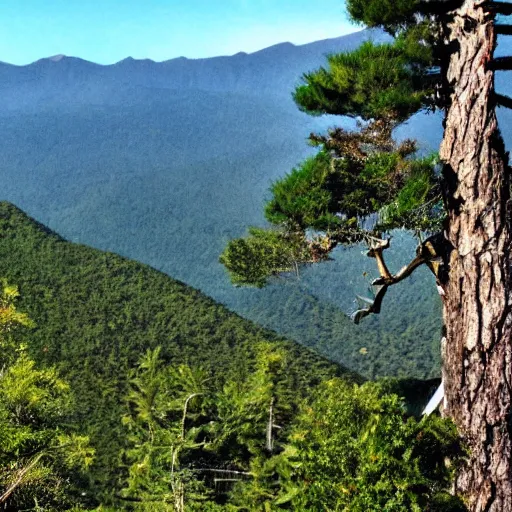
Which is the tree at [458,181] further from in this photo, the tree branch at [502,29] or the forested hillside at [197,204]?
the forested hillside at [197,204]

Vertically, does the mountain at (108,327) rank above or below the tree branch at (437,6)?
below

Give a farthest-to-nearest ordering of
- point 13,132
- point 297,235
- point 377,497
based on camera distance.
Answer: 1. point 13,132
2. point 297,235
3. point 377,497

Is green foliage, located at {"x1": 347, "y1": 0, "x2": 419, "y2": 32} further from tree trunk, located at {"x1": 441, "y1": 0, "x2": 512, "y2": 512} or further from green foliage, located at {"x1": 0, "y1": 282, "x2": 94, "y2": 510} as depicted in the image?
green foliage, located at {"x1": 0, "y1": 282, "x2": 94, "y2": 510}

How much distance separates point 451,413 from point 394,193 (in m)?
1.70

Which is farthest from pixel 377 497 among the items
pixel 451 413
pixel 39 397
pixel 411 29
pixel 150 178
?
pixel 150 178

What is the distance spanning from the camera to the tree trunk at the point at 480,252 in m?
4.92

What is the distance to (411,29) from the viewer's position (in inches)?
199

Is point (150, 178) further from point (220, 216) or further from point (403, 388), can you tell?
point (403, 388)

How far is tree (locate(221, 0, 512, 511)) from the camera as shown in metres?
4.91

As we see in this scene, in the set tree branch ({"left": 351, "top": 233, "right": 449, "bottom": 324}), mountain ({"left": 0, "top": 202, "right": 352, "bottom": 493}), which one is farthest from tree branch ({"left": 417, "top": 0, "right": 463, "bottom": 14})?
mountain ({"left": 0, "top": 202, "right": 352, "bottom": 493})

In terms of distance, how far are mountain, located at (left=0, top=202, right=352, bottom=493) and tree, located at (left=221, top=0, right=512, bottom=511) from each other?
15.7 m

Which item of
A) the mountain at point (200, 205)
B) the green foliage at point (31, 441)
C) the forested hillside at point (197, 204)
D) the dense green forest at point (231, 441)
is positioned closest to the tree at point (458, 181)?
the dense green forest at point (231, 441)

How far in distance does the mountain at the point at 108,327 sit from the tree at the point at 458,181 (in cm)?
1566

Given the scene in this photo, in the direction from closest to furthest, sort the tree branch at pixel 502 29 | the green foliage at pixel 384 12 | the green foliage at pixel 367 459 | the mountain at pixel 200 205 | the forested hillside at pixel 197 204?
1. the green foliage at pixel 367 459
2. the green foliage at pixel 384 12
3. the tree branch at pixel 502 29
4. the mountain at pixel 200 205
5. the forested hillside at pixel 197 204
